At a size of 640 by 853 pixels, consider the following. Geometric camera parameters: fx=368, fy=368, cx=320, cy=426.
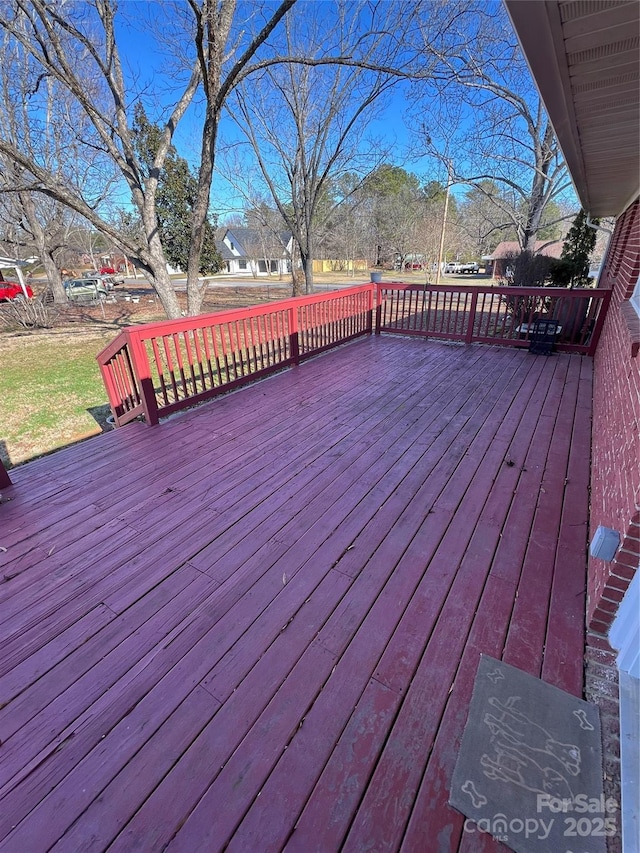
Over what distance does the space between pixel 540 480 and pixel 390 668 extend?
1703 mm

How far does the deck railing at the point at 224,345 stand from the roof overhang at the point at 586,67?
2.86m

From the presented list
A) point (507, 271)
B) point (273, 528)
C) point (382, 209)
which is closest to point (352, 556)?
point (273, 528)

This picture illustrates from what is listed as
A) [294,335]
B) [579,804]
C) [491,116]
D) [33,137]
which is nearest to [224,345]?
[294,335]

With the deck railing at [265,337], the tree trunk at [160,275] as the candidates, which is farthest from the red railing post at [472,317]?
the tree trunk at [160,275]

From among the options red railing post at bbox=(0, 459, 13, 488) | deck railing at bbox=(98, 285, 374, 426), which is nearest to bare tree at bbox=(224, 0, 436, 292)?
deck railing at bbox=(98, 285, 374, 426)

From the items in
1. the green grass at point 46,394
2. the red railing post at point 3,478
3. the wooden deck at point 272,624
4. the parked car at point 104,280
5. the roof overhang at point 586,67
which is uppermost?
the roof overhang at point 586,67

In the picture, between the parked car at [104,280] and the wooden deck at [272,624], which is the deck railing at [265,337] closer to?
the wooden deck at [272,624]

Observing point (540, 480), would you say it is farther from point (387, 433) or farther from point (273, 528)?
point (273, 528)

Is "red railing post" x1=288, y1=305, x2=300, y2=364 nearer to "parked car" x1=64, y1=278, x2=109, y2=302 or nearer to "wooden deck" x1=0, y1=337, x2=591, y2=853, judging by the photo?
"wooden deck" x1=0, y1=337, x2=591, y2=853

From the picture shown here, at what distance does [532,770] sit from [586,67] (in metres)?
2.96

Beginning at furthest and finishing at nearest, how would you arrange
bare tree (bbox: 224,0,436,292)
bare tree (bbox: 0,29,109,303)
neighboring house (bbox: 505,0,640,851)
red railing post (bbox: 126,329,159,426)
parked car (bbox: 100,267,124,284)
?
parked car (bbox: 100,267,124,284), bare tree (bbox: 0,29,109,303), bare tree (bbox: 224,0,436,292), red railing post (bbox: 126,329,159,426), neighboring house (bbox: 505,0,640,851)

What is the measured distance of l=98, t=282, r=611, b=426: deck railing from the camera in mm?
3395

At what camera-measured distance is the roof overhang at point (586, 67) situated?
4.58 feet

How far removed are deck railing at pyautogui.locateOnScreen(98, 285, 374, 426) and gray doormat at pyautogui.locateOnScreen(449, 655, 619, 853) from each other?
10.6 feet
